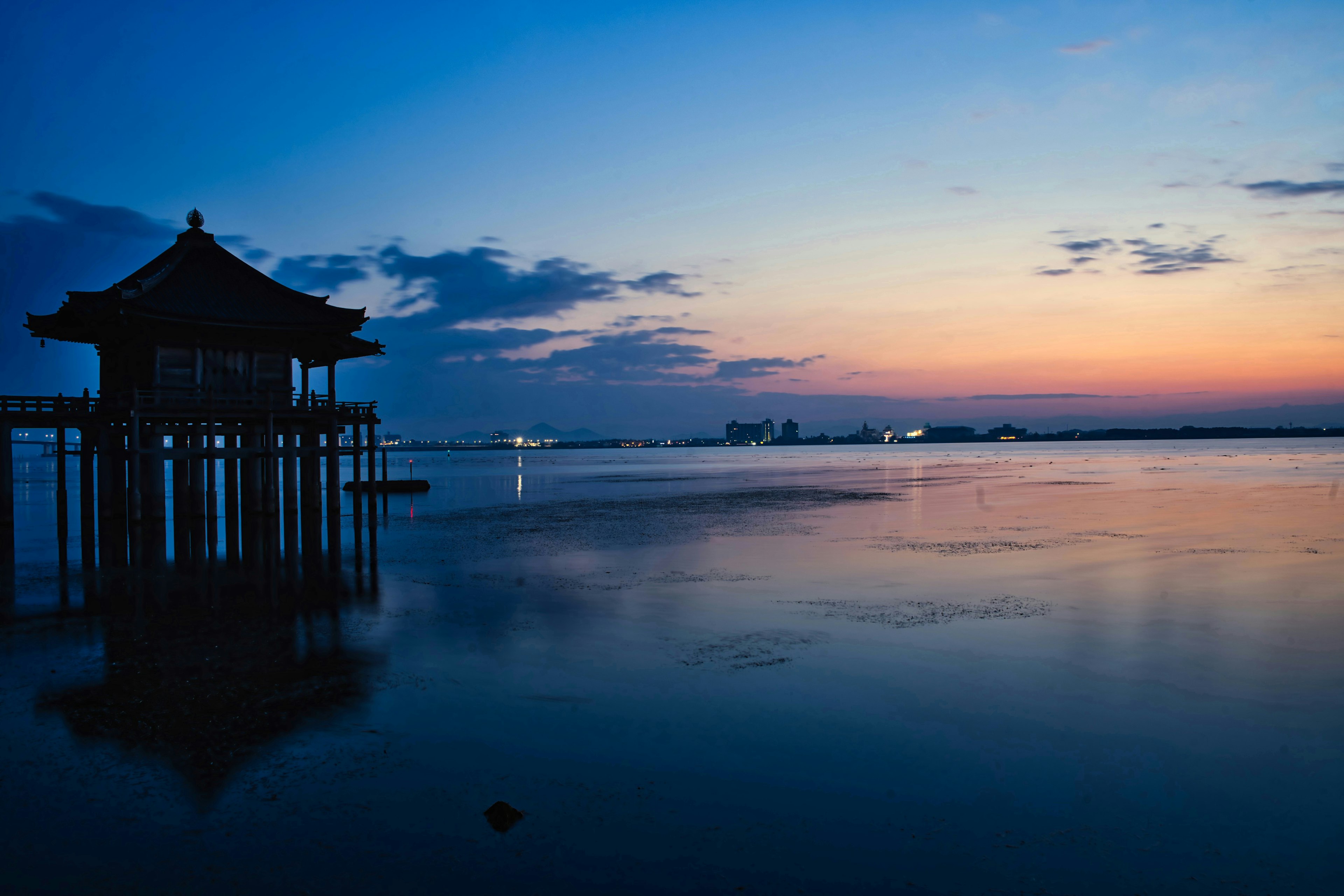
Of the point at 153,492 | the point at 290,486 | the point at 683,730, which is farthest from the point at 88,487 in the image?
the point at 683,730

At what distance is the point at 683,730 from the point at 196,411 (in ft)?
80.8

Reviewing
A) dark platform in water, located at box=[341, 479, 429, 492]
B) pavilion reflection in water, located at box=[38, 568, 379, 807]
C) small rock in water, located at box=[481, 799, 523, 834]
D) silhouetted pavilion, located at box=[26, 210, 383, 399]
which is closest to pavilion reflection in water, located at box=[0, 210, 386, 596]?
silhouetted pavilion, located at box=[26, 210, 383, 399]

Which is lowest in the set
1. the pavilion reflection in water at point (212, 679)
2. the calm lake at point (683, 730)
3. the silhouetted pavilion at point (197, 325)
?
the calm lake at point (683, 730)

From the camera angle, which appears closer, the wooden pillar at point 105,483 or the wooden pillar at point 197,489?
the wooden pillar at point 197,489

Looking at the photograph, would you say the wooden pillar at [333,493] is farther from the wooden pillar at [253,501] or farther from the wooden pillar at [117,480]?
the wooden pillar at [117,480]

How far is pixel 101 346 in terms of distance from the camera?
31344 millimetres

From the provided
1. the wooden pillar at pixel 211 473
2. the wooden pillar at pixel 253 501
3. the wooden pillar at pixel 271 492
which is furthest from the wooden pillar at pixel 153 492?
the wooden pillar at pixel 271 492

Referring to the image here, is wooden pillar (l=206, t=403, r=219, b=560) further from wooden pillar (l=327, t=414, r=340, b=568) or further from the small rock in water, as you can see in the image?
the small rock in water

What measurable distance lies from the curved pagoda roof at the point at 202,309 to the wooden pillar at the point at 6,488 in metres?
4.76

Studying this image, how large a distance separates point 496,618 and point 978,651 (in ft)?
31.0

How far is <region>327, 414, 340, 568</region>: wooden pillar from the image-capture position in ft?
86.3

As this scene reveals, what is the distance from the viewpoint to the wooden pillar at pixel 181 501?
2748cm

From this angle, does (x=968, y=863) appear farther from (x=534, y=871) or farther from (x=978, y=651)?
(x=978, y=651)

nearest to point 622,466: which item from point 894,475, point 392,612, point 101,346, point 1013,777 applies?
point 894,475
